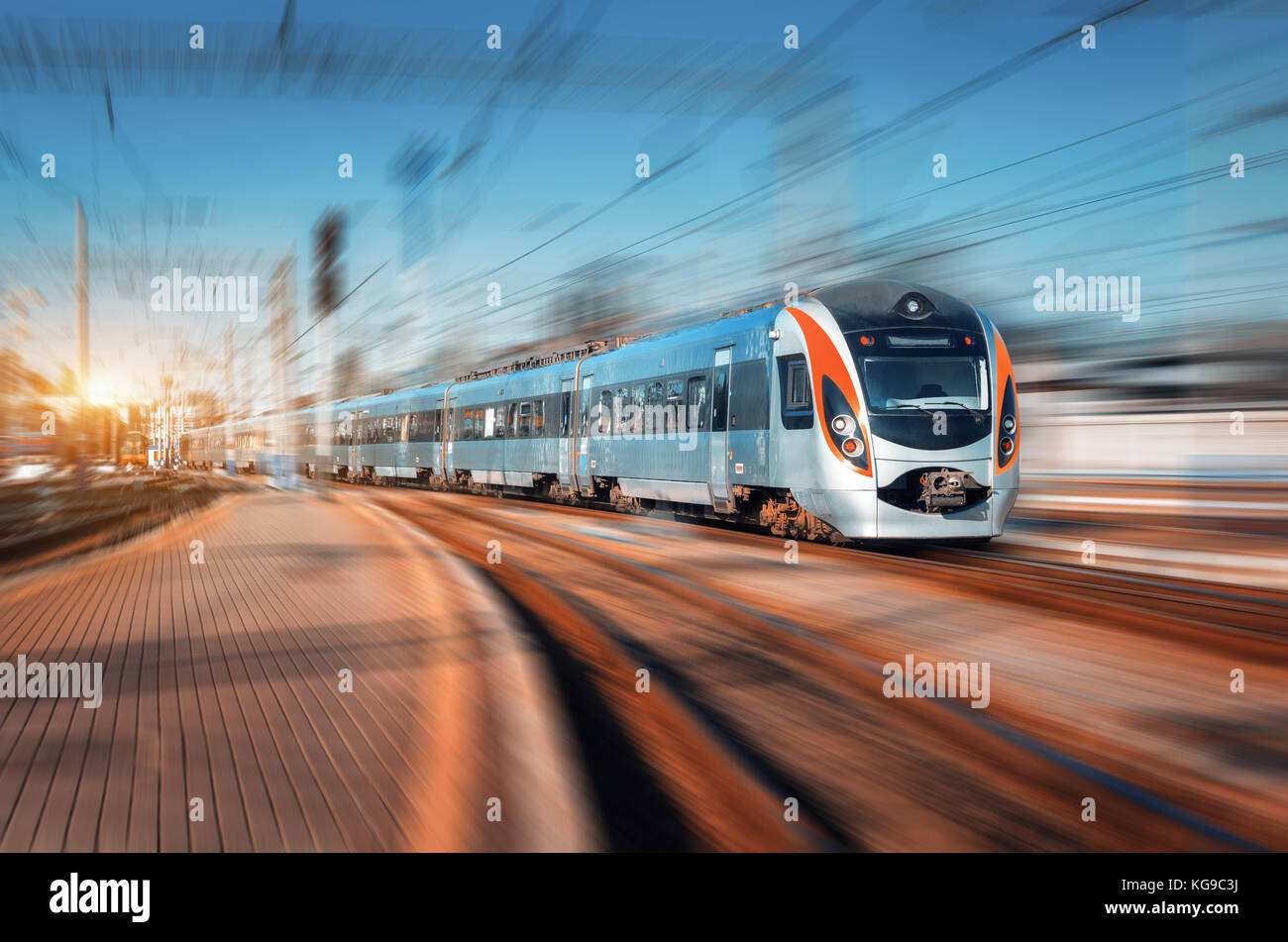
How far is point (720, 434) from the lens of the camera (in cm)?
1559

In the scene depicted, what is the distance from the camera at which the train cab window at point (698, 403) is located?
53.4ft

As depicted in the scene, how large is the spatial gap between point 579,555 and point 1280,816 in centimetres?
920

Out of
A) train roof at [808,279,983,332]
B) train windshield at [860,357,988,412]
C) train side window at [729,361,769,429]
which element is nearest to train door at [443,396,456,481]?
train side window at [729,361,769,429]

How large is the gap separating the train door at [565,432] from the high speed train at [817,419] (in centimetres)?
7

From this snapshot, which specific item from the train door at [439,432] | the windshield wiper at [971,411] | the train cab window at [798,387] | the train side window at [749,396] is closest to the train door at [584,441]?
the train side window at [749,396]

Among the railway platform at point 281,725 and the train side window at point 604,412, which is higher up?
the train side window at point 604,412

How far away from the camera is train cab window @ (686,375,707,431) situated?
16.3 m

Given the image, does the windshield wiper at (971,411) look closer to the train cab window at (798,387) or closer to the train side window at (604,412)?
the train cab window at (798,387)

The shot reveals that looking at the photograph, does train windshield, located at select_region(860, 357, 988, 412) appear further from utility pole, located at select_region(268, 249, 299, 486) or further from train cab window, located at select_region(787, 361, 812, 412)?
utility pole, located at select_region(268, 249, 299, 486)
